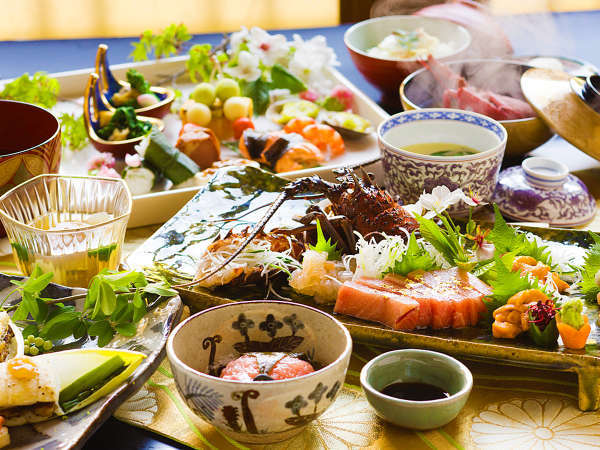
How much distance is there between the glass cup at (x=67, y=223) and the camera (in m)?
1.95

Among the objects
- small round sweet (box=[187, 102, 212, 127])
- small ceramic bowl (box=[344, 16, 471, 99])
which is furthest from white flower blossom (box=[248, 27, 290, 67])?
small round sweet (box=[187, 102, 212, 127])

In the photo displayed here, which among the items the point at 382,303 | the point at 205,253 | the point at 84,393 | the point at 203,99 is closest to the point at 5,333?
the point at 84,393

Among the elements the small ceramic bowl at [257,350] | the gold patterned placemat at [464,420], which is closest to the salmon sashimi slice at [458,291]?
the gold patterned placemat at [464,420]

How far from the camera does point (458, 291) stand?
1826 mm

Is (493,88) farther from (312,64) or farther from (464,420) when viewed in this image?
(464,420)

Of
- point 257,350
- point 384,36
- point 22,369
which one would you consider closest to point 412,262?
point 257,350

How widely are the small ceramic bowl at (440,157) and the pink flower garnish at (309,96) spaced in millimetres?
932

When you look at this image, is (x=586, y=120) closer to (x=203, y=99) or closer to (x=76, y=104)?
(x=203, y=99)

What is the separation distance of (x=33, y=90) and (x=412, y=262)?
2.06m

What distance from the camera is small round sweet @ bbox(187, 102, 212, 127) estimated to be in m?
3.21

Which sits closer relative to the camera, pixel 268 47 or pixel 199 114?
pixel 199 114

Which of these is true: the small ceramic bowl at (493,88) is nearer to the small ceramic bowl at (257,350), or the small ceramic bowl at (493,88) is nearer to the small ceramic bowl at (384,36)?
the small ceramic bowl at (384,36)

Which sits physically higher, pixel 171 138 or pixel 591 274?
pixel 591 274

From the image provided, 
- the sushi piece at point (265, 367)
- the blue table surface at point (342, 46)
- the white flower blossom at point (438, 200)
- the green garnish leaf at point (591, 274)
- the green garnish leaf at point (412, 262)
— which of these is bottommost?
the blue table surface at point (342, 46)
